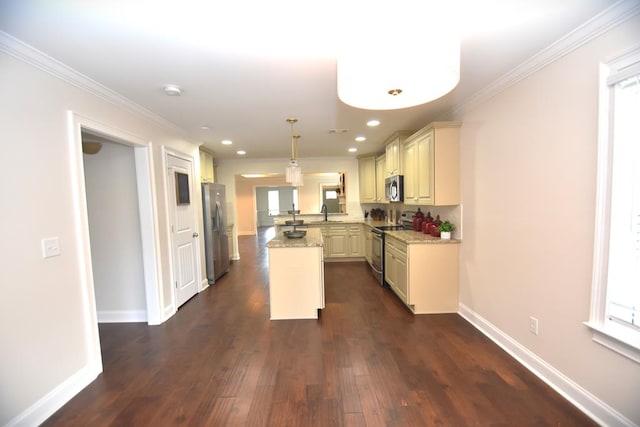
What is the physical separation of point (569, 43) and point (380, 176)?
369 centimetres

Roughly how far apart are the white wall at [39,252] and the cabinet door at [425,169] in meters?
3.33

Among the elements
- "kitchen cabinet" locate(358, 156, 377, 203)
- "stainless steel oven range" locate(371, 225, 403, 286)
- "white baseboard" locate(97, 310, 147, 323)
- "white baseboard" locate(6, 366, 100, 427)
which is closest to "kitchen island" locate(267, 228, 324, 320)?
"stainless steel oven range" locate(371, 225, 403, 286)

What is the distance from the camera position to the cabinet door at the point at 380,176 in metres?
5.20

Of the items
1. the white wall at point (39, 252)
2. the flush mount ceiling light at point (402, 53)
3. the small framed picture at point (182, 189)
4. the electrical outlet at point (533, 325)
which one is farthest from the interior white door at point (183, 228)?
the electrical outlet at point (533, 325)

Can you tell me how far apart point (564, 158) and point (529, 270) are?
0.89 metres

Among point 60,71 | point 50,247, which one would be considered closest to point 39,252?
point 50,247

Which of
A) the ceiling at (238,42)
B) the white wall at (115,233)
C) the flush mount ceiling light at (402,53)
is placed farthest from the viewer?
the white wall at (115,233)

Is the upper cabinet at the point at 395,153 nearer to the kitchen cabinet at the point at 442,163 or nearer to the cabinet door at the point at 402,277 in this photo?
the kitchen cabinet at the point at 442,163

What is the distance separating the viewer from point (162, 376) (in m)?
2.18

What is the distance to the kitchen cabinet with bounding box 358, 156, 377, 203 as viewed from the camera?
19.0 feet

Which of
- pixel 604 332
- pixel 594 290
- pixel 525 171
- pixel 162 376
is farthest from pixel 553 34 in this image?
pixel 162 376

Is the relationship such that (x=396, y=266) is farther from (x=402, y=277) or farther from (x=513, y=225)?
(x=513, y=225)

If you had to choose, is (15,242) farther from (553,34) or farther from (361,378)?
(553,34)

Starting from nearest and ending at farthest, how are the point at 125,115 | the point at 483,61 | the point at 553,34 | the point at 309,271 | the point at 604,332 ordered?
1. the point at 604,332
2. the point at 553,34
3. the point at 483,61
4. the point at 125,115
5. the point at 309,271
